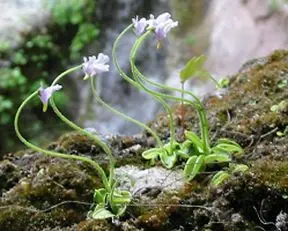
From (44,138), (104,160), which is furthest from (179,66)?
(104,160)

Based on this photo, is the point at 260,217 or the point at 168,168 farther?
the point at 168,168

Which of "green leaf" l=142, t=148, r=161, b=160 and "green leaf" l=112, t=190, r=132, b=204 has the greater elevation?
"green leaf" l=142, t=148, r=161, b=160

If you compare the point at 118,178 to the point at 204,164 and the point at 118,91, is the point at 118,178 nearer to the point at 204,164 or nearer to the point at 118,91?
the point at 204,164

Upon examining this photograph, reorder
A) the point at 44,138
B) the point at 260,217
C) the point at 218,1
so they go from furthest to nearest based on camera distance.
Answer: the point at 218,1
the point at 44,138
the point at 260,217

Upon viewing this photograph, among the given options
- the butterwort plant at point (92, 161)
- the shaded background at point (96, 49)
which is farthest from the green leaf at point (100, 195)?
the shaded background at point (96, 49)

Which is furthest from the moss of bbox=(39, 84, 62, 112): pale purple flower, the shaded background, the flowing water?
the flowing water

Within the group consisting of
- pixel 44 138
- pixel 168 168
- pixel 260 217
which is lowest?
pixel 260 217

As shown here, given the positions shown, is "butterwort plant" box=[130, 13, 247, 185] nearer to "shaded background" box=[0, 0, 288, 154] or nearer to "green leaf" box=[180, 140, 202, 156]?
"green leaf" box=[180, 140, 202, 156]
